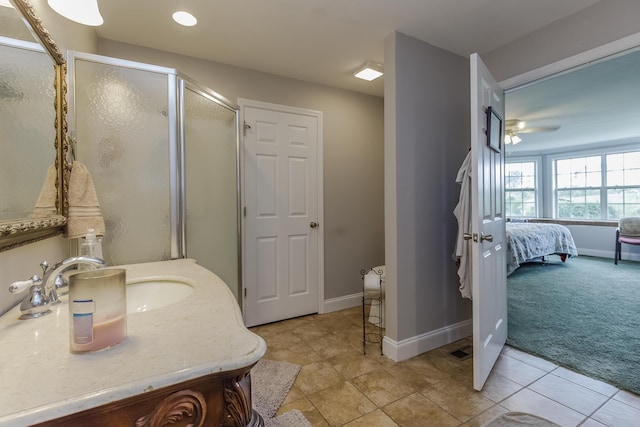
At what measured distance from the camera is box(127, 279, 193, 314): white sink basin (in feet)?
4.12

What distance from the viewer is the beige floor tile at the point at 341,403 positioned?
1.60 meters

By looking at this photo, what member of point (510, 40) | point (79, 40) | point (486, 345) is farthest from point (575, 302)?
point (79, 40)

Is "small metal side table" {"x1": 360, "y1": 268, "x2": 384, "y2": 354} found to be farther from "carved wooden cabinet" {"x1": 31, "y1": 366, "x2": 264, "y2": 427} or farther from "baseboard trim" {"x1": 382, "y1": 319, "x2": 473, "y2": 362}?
"carved wooden cabinet" {"x1": 31, "y1": 366, "x2": 264, "y2": 427}

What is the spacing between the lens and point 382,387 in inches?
73.5

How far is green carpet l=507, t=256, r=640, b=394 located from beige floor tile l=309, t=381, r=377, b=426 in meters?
1.44

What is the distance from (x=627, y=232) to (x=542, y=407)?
562cm

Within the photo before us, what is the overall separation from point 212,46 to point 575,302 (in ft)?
14.7

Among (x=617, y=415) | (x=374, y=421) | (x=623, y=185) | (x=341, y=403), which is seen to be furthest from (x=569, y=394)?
(x=623, y=185)

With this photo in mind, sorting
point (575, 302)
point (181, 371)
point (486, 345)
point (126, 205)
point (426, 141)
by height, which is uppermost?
point (426, 141)

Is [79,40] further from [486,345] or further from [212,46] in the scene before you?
[486,345]

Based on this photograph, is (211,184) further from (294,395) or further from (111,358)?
(111,358)

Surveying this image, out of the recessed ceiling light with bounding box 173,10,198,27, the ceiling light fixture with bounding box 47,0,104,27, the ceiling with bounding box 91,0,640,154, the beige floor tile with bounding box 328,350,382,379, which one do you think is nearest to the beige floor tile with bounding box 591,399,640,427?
the beige floor tile with bounding box 328,350,382,379

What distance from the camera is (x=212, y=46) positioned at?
2.36 meters

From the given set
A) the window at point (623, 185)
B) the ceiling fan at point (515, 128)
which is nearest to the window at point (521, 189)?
the window at point (623, 185)
